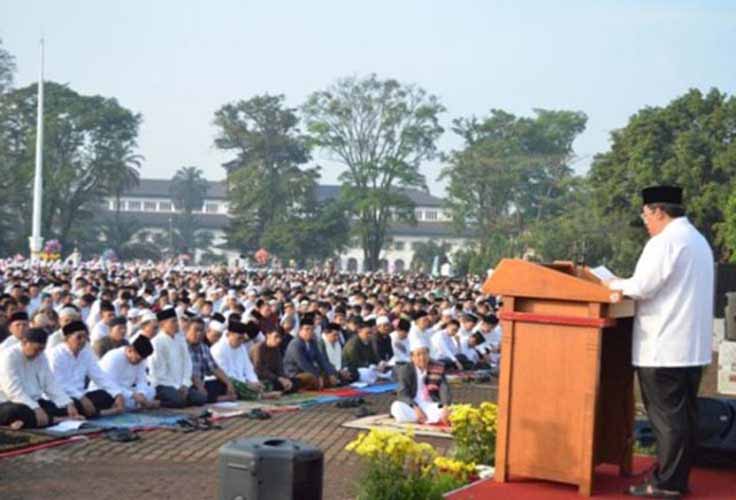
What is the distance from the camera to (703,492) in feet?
19.5

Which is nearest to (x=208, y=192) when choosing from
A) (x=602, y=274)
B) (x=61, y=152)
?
(x=61, y=152)

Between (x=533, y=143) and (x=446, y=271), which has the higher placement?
(x=533, y=143)

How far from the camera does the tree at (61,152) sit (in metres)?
Answer: 59.0

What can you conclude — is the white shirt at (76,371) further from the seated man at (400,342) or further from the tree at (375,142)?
the tree at (375,142)

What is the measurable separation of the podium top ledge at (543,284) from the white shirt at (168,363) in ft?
23.8

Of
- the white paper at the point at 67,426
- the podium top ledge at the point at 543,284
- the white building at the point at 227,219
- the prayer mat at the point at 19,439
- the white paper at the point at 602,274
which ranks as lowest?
the prayer mat at the point at 19,439

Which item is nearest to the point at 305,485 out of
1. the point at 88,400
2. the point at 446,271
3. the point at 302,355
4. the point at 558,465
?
the point at 558,465

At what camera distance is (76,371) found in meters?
11.4

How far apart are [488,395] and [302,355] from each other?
2590mm

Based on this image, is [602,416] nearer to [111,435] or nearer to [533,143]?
[111,435]

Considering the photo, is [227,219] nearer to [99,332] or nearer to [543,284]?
[99,332]

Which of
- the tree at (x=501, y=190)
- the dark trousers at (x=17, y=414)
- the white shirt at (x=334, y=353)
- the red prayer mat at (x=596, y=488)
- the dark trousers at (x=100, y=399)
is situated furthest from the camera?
the tree at (x=501, y=190)

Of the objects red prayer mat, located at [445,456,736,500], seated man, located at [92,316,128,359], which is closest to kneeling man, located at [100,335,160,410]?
seated man, located at [92,316,128,359]

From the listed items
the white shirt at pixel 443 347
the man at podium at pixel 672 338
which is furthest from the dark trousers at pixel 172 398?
the man at podium at pixel 672 338
